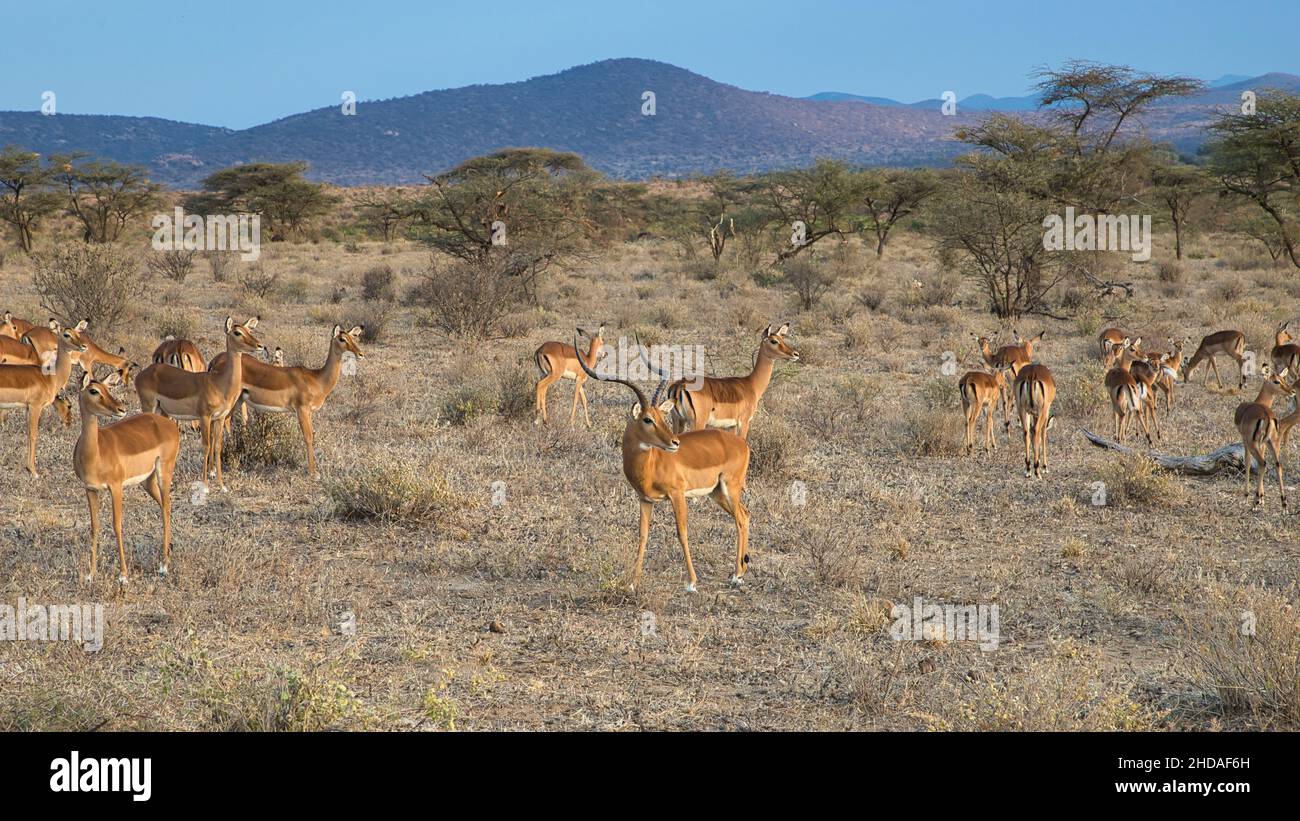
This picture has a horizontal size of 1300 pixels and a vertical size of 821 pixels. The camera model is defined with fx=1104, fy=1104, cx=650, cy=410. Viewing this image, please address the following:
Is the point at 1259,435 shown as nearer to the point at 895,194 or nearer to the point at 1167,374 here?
the point at 1167,374

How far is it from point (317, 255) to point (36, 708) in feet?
105

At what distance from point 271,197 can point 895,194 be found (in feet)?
79.1

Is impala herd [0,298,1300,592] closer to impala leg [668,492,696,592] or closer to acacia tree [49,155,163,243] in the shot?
impala leg [668,492,696,592]

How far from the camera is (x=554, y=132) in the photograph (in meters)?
164

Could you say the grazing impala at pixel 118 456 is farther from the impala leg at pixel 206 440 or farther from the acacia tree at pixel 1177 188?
the acacia tree at pixel 1177 188

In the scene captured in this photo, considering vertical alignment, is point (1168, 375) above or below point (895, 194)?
below

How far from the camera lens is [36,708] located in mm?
4496

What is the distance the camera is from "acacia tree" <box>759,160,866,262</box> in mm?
33656

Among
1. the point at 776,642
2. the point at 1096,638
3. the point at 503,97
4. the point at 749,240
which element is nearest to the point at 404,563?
the point at 776,642

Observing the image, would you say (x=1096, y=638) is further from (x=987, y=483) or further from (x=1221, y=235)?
(x=1221, y=235)

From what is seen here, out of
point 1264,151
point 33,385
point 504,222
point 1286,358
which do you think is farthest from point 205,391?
point 1264,151

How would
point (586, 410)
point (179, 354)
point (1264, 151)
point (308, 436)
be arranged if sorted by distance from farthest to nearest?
point (1264, 151) < point (586, 410) < point (179, 354) < point (308, 436)

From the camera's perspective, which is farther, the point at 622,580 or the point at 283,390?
the point at 283,390

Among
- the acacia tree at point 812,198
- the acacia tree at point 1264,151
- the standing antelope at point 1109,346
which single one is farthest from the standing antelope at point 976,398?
the acacia tree at point 812,198
